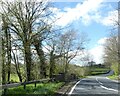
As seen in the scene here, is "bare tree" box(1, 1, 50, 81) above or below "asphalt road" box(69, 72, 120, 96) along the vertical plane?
above

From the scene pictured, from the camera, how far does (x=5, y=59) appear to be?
22.0 m

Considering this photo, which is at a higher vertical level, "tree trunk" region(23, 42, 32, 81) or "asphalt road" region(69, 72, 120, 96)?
"tree trunk" region(23, 42, 32, 81)

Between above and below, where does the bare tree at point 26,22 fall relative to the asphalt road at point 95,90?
above

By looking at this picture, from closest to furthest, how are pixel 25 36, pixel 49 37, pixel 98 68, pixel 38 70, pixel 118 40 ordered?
pixel 25 36, pixel 49 37, pixel 38 70, pixel 118 40, pixel 98 68

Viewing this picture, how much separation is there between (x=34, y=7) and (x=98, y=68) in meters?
155

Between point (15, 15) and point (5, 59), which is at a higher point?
point (15, 15)

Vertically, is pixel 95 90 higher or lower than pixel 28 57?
lower

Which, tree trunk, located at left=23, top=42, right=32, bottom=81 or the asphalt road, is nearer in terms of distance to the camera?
the asphalt road

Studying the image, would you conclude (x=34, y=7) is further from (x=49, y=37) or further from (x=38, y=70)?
(x=38, y=70)

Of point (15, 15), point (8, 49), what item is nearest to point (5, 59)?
point (8, 49)

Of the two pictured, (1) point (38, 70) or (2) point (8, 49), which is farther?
(1) point (38, 70)

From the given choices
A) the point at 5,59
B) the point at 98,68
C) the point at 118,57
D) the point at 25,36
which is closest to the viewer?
the point at 5,59

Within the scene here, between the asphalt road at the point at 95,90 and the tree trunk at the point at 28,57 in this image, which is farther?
the tree trunk at the point at 28,57

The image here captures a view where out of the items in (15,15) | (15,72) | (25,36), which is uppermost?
(15,15)
